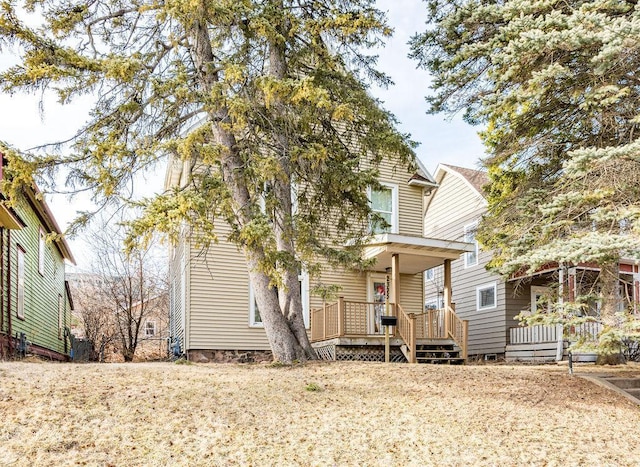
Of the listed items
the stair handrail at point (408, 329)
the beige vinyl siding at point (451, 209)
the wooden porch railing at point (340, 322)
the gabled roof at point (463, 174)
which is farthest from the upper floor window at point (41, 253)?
the gabled roof at point (463, 174)

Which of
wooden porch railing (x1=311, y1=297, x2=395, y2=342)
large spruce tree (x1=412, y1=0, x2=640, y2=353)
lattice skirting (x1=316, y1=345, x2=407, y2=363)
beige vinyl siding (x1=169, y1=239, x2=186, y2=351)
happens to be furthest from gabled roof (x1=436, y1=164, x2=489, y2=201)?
beige vinyl siding (x1=169, y1=239, x2=186, y2=351)

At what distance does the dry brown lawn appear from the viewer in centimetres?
560

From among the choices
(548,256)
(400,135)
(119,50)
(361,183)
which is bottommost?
(548,256)

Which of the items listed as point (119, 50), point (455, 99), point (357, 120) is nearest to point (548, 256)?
point (455, 99)

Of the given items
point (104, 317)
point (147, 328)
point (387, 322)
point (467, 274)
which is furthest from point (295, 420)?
point (147, 328)

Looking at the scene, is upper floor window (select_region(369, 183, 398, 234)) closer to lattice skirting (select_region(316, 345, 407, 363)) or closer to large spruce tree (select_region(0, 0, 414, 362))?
lattice skirting (select_region(316, 345, 407, 363))

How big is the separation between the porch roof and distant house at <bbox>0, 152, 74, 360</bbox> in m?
7.55

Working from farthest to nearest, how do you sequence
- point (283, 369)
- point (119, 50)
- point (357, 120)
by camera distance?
point (357, 120), point (119, 50), point (283, 369)

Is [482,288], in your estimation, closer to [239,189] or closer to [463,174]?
[463,174]

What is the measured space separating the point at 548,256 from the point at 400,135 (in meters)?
4.02

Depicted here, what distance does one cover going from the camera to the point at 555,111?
35.4 ft

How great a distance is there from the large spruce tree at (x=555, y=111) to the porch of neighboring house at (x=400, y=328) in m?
3.73

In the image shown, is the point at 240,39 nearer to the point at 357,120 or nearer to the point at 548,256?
the point at 357,120

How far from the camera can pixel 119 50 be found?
36.2ft
